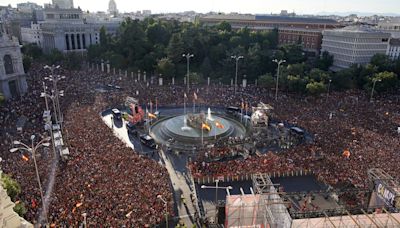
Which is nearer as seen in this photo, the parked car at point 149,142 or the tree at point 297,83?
the parked car at point 149,142

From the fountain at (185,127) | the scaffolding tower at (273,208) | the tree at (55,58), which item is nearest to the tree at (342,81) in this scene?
the fountain at (185,127)

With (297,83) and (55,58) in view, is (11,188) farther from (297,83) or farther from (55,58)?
(55,58)

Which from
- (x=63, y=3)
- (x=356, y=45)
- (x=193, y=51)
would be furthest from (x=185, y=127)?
(x=63, y=3)

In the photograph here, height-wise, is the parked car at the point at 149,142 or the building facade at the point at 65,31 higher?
the building facade at the point at 65,31

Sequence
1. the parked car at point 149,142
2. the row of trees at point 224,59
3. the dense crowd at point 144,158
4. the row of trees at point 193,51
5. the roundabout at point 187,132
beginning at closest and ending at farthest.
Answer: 1. the dense crowd at point 144,158
2. the parked car at point 149,142
3. the roundabout at point 187,132
4. the row of trees at point 224,59
5. the row of trees at point 193,51

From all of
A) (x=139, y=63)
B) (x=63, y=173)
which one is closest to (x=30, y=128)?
(x=63, y=173)

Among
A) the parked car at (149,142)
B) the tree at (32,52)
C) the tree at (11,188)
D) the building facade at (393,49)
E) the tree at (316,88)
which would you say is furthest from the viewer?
the tree at (32,52)

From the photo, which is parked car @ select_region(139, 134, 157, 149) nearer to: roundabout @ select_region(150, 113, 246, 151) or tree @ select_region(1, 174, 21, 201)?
roundabout @ select_region(150, 113, 246, 151)

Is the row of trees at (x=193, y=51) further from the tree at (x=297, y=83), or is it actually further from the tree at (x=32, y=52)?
the tree at (x=32, y=52)
